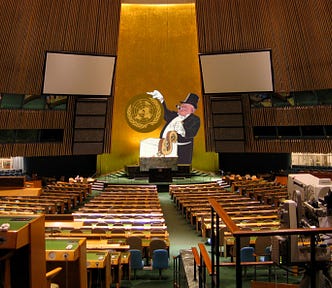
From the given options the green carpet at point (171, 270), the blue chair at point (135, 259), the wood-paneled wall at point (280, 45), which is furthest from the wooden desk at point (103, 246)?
the wood-paneled wall at point (280, 45)

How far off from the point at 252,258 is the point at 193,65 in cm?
2044

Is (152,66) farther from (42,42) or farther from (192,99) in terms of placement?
(42,42)

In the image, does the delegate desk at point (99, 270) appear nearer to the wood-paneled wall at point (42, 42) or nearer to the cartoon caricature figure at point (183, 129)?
the wood-paneled wall at point (42, 42)

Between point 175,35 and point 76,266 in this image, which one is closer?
point 76,266

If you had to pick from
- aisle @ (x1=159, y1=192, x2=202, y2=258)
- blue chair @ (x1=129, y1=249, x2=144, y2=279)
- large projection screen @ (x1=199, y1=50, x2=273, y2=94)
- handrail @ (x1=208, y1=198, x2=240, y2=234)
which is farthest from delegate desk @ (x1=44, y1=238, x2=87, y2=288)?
large projection screen @ (x1=199, y1=50, x2=273, y2=94)

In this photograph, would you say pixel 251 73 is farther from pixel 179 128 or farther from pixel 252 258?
pixel 252 258

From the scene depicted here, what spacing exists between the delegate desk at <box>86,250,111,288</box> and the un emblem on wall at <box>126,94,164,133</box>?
1753 centimetres

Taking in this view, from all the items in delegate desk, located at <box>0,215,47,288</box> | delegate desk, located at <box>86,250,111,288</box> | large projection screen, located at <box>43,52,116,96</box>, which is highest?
large projection screen, located at <box>43,52,116,96</box>

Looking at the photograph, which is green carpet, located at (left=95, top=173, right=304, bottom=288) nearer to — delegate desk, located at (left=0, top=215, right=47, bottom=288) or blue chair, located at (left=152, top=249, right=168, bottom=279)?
blue chair, located at (left=152, top=249, right=168, bottom=279)

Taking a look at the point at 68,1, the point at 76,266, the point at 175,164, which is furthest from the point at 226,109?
the point at 76,266

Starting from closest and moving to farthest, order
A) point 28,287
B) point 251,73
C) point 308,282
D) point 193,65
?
point 28,287 → point 308,282 → point 251,73 → point 193,65

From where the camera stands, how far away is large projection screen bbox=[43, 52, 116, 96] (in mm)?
20625

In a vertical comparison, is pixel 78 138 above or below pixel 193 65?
below

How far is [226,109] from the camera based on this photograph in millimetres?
22672
